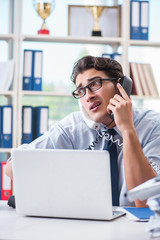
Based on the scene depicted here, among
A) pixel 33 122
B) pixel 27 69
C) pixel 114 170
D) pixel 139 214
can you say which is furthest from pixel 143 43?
pixel 139 214

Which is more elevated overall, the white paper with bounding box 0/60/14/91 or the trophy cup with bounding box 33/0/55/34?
the trophy cup with bounding box 33/0/55/34

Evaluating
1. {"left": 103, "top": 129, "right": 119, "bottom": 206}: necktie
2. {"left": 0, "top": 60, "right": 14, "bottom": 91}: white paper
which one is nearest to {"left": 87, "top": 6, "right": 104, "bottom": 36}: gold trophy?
{"left": 0, "top": 60, "right": 14, "bottom": 91}: white paper

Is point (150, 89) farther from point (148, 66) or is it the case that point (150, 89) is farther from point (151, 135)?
point (151, 135)

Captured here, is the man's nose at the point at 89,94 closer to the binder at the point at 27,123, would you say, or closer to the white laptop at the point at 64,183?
the white laptop at the point at 64,183

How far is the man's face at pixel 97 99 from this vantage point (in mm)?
1877

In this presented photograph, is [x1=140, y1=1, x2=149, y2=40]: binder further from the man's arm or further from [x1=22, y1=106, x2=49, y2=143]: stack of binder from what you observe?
the man's arm

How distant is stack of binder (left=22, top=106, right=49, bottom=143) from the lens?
9.95ft

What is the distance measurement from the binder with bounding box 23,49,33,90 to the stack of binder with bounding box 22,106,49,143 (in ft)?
0.61

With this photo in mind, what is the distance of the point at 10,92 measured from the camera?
3.04 meters

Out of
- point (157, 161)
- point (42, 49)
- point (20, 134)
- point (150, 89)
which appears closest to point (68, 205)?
point (157, 161)

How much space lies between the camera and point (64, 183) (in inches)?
46.9

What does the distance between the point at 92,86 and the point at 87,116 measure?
0.16 meters

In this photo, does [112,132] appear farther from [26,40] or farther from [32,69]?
[26,40]

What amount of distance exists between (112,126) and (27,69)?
4.37 ft
